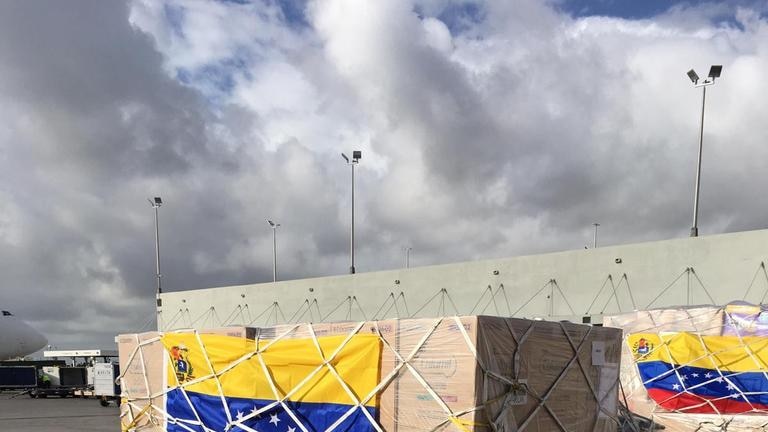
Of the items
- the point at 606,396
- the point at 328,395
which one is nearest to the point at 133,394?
the point at 328,395

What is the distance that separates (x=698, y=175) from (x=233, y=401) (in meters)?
19.3

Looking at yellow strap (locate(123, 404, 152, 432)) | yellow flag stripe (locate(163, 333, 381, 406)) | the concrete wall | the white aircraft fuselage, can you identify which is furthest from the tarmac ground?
the white aircraft fuselage

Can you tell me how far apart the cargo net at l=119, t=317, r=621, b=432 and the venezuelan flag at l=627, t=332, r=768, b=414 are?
4.08 m

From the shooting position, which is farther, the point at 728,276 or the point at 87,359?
the point at 87,359

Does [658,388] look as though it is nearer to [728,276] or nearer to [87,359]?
[728,276]

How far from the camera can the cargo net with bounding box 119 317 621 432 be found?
22.0ft

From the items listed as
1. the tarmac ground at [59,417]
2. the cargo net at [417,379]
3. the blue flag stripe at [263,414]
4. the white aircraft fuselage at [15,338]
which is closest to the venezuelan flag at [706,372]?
the cargo net at [417,379]

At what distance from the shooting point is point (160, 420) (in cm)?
995

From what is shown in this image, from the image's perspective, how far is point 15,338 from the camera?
46.3 metres

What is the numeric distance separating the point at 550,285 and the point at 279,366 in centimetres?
1824

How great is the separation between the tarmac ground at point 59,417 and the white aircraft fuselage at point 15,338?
69.3 ft

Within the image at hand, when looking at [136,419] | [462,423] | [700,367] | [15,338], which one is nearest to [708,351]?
[700,367]

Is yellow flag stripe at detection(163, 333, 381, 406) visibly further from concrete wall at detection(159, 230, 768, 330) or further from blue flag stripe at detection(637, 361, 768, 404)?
concrete wall at detection(159, 230, 768, 330)

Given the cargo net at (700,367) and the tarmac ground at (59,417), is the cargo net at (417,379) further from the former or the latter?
the tarmac ground at (59,417)
